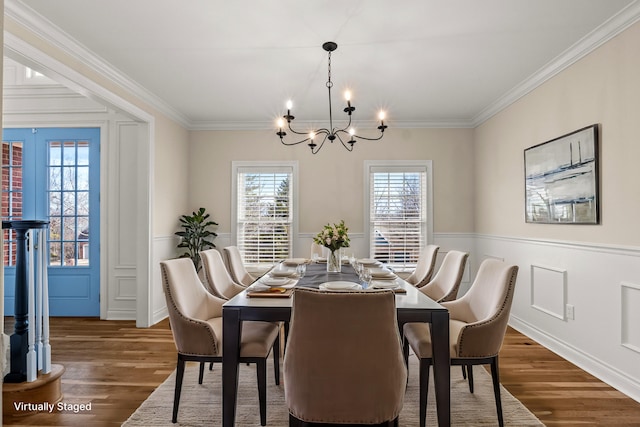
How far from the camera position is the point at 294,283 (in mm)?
2754

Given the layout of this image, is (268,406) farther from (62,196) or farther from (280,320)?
(62,196)

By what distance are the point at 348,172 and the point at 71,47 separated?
3.48 metres

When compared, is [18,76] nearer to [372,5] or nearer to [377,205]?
[372,5]

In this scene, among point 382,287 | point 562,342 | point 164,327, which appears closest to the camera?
point 382,287

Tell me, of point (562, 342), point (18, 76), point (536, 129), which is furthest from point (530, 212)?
point (18, 76)

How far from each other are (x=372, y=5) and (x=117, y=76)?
2.64m

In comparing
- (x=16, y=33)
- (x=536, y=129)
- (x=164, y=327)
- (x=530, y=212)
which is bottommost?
(x=164, y=327)

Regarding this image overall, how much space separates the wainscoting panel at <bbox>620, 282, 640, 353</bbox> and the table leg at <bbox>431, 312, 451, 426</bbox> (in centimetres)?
164

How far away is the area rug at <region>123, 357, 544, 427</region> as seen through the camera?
7.91 feet

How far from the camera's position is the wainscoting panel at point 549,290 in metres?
3.54

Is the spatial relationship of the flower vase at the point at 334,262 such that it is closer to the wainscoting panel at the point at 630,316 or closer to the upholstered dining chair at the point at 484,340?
the upholstered dining chair at the point at 484,340

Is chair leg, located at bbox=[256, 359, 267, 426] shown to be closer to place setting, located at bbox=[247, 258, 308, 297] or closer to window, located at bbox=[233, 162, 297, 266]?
place setting, located at bbox=[247, 258, 308, 297]

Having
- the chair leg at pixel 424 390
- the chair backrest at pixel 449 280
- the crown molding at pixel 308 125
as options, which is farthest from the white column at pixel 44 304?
the crown molding at pixel 308 125

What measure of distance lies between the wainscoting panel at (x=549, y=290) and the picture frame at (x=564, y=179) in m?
0.48
